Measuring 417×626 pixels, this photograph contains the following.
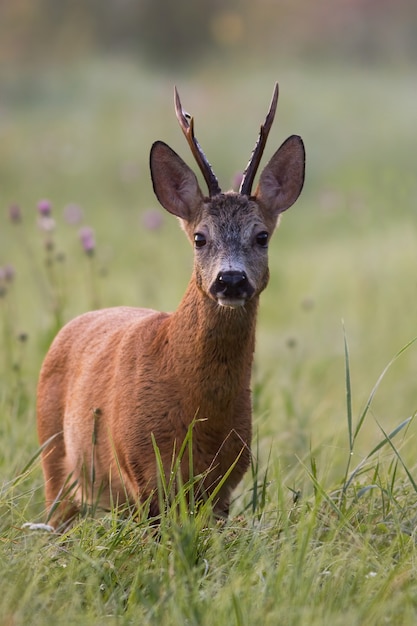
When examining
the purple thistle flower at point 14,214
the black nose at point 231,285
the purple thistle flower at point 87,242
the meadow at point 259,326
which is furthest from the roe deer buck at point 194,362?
the purple thistle flower at point 14,214

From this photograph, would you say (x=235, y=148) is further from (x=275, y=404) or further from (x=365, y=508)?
(x=365, y=508)

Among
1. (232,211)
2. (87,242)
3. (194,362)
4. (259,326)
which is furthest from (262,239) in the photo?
(259,326)

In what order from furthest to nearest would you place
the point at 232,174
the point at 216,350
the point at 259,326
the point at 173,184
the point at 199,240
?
the point at 232,174
the point at 259,326
the point at 173,184
the point at 199,240
the point at 216,350

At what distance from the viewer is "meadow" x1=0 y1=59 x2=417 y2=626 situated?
3377 mm

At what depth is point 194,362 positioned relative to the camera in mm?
4367

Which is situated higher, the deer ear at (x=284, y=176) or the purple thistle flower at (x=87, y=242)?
the deer ear at (x=284, y=176)

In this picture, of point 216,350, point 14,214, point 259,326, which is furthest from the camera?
point 259,326

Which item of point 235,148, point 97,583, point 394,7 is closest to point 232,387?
point 97,583

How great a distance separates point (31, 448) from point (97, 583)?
7.19 feet

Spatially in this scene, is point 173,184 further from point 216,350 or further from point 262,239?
point 216,350

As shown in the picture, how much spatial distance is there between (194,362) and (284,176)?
955mm

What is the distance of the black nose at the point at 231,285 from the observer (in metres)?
4.14

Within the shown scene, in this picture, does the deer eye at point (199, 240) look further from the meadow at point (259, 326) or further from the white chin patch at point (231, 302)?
the meadow at point (259, 326)

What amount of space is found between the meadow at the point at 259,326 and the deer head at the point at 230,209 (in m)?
0.56
